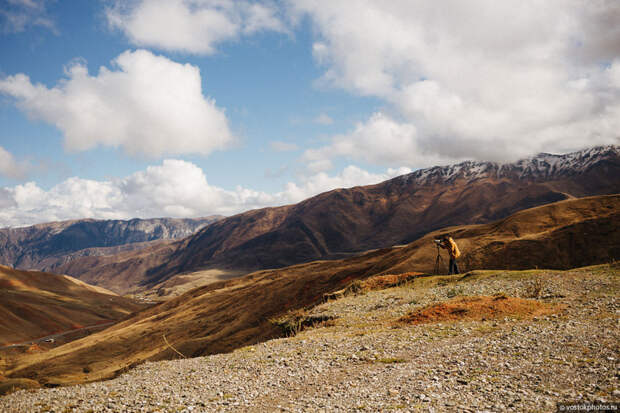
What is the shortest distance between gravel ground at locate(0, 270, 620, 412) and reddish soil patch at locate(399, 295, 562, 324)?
75cm

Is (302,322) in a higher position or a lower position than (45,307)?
higher

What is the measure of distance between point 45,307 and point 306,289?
9717 cm

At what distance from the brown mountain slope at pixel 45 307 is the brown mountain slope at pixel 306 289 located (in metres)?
35.5

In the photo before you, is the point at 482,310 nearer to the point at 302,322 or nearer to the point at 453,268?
the point at 302,322

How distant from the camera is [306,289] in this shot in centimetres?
5150

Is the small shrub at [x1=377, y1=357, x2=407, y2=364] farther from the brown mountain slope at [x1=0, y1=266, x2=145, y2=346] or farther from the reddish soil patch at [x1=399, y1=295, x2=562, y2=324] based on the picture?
the brown mountain slope at [x1=0, y1=266, x2=145, y2=346]

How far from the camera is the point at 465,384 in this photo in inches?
344

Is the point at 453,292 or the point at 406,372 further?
the point at 453,292

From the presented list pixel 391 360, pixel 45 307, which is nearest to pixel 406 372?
pixel 391 360

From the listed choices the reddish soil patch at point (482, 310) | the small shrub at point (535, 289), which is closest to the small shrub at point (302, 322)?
the reddish soil patch at point (482, 310)

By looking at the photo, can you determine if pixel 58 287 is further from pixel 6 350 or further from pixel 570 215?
pixel 570 215

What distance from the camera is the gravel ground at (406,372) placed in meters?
7.98

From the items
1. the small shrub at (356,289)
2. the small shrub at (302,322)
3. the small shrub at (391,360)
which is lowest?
the small shrub at (302,322)

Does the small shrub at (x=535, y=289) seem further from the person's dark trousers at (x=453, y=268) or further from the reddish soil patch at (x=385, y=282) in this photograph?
the reddish soil patch at (x=385, y=282)
